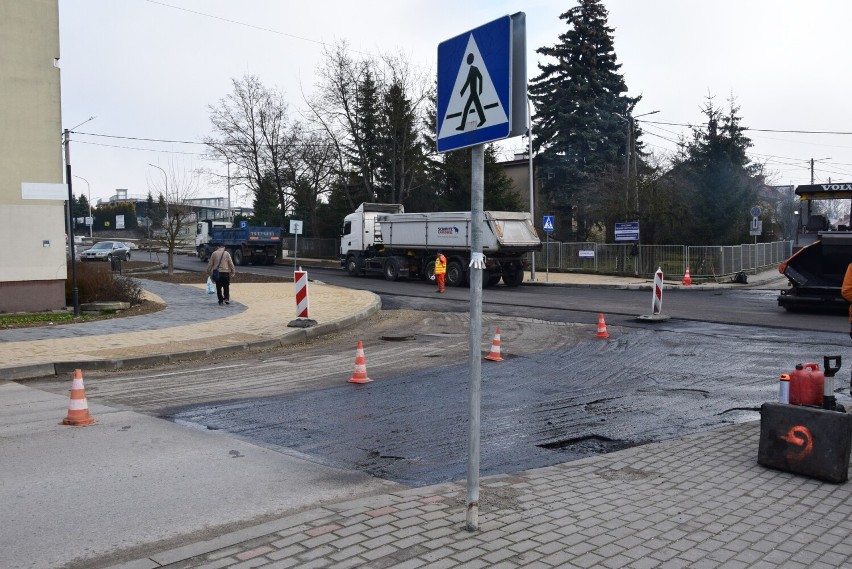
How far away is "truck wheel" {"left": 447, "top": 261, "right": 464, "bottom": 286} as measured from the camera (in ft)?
95.7

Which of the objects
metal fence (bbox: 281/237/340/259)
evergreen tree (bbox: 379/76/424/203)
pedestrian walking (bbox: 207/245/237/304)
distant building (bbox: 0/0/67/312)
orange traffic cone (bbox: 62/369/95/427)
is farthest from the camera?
metal fence (bbox: 281/237/340/259)

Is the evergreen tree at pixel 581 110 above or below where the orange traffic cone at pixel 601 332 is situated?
above

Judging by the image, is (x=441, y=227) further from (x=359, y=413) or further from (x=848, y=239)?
(x=359, y=413)

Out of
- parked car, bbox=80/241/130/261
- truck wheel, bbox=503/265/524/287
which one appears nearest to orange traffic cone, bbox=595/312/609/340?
truck wheel, bbox=503/265/524/287

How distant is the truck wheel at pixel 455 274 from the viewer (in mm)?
29156

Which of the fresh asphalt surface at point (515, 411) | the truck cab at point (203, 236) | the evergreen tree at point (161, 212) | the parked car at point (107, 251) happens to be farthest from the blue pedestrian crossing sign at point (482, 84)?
the truck cab at point (203, 236)

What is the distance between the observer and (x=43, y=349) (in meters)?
11.9

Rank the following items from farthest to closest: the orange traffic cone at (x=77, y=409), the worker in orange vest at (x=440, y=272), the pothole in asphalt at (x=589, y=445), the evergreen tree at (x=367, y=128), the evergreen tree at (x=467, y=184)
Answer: the evergreen tree at (x=367, y=128)
the evergreen tree at (x=467, y=184)
the worker in orange vest at (x=440, y=272)
the orange traffic cone at (x=77, y=409)
the pothole in asphalt at (x=589, y=445)

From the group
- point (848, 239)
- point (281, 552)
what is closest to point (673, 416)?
point (281, 552)

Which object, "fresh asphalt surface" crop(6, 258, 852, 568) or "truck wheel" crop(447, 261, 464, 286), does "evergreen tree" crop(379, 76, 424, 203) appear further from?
"fresh asphalt surface" crop(6, 258, 852, 568)

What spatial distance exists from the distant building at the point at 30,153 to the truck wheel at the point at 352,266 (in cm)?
1961

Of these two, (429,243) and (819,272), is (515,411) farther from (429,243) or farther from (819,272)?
(429,243)

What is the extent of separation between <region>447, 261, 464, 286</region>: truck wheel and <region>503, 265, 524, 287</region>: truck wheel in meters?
1.81

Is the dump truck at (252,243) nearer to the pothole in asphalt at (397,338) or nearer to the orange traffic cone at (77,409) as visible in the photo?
the pothole in asphalt at (397,338)
